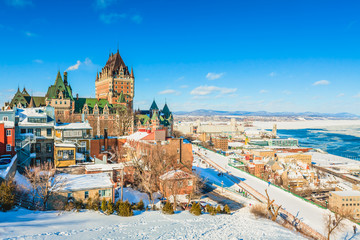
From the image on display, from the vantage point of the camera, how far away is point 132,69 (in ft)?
336

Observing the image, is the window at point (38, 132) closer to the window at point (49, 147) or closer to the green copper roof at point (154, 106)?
the window at point (49, 147)

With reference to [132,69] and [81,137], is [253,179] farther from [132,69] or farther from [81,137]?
[132,69]

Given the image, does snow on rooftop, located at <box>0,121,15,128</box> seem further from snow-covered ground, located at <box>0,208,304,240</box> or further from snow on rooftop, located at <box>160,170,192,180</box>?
snow on rooftop, located at <box>160,170,192,180</box>

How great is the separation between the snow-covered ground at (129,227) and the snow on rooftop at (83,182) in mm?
3496

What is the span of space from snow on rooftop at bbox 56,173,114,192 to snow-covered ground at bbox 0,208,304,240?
138 inches

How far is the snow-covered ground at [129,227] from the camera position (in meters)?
15.1

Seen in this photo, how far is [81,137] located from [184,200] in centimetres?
1685

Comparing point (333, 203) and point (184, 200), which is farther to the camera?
point (333, 203)

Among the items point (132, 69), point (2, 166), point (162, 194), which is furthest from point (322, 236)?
point (132, 69)

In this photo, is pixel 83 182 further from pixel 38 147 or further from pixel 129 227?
pixel 38 147

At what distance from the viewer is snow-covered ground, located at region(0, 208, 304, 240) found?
49.6 ft

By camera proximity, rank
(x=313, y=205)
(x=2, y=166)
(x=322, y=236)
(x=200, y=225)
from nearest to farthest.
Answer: (x=200, y=225)
(x=2, y=166)
(x=322, y=236)
(x=313, y=205)

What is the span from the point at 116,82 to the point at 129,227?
86.0 meters

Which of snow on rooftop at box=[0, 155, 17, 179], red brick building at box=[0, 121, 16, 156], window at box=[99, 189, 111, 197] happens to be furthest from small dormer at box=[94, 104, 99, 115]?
window at box=[99, 189, 111, 197]
